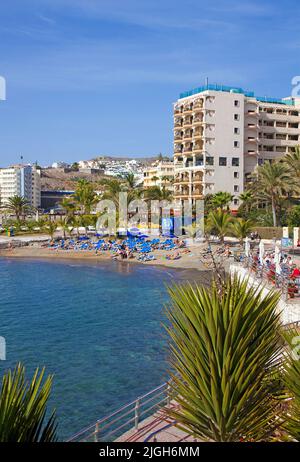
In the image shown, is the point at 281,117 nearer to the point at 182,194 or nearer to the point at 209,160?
the point at 209,160

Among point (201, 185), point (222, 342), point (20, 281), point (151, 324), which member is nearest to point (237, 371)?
point (222, 342)

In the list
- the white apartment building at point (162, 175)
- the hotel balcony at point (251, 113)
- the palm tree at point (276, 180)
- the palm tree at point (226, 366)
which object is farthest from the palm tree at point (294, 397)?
the white apartment building at point (162, 175)

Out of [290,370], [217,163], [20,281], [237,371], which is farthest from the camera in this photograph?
[217,163]

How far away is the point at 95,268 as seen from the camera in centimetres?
4509

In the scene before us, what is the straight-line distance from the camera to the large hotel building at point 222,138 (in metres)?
66.9

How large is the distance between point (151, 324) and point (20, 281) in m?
18.5

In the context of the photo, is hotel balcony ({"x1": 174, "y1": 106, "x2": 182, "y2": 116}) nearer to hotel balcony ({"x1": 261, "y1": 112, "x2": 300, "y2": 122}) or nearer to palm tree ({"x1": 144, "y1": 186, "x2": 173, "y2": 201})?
palm tree ({"x1": 144, "y1": 186, "x2": 173, "y2": 201})

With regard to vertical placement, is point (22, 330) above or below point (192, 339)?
below

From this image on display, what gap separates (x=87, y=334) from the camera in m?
21.6

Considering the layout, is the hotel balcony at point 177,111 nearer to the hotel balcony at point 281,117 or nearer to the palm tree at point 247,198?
the hotel balcony at point 281,117

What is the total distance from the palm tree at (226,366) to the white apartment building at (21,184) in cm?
15569

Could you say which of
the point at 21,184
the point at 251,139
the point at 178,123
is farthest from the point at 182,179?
the point at 21,184

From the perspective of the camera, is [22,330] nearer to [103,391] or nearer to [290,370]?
[103,391]
